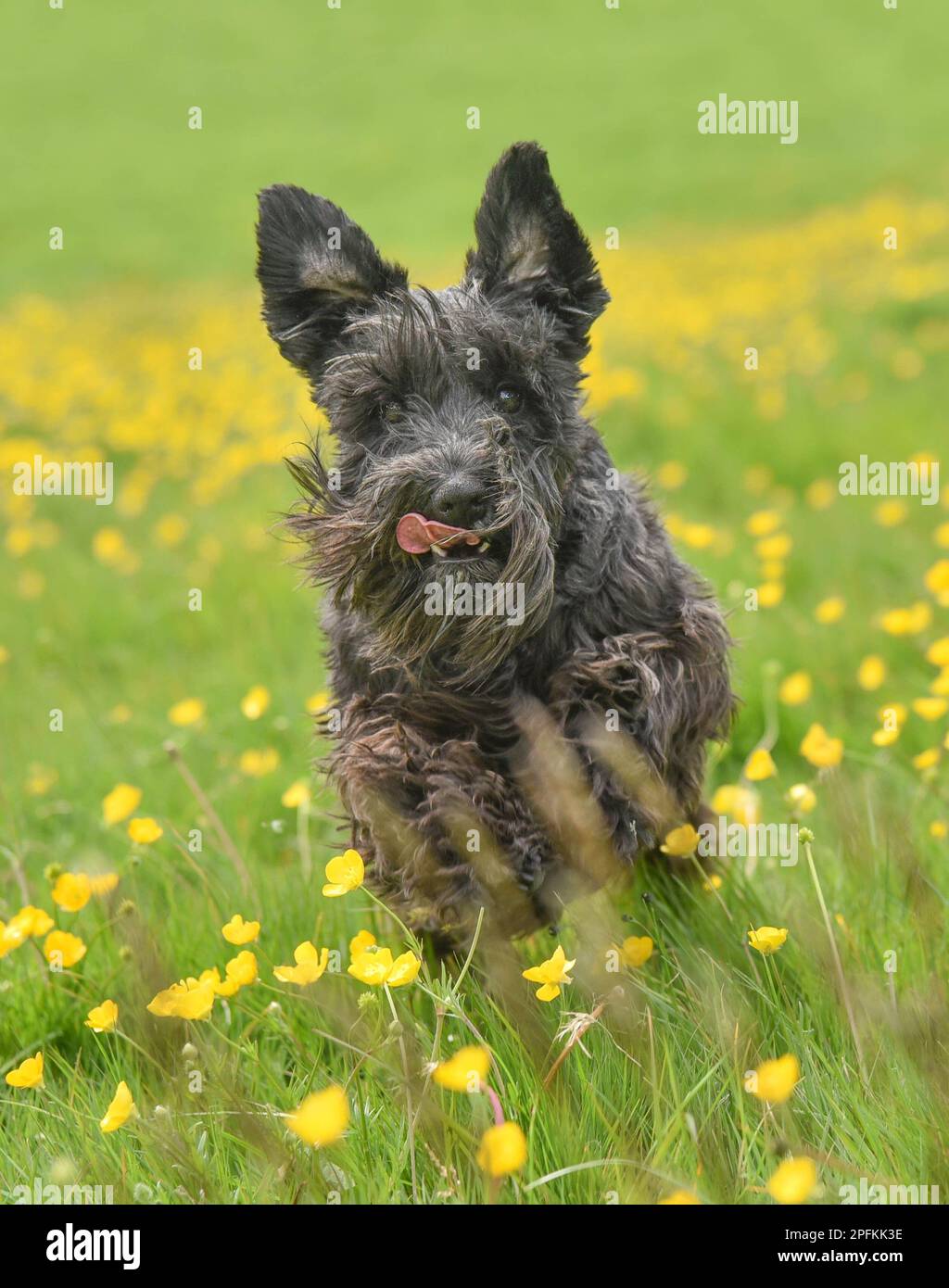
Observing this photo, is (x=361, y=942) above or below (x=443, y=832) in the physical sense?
below

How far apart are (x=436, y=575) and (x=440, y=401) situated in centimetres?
46

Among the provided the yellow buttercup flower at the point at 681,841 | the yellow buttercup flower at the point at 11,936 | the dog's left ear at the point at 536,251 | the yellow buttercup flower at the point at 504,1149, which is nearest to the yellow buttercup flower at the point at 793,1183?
the yellow buttercup flower at the point at 504,1149

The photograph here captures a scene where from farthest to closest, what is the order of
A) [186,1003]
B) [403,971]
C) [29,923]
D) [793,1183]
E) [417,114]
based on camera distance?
[417,114], [29,923], [186,1003], [403,971], [793,1183]

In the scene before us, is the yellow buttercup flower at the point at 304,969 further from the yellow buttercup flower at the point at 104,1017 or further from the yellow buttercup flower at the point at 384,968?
the yellow buttercup flower at the point at 104,1017

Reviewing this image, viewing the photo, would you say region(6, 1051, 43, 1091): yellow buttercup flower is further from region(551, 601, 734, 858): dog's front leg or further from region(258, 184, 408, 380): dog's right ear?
region(258, 184, 408, 380): dog's right ear

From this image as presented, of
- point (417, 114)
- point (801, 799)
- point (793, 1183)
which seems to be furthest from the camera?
point (417, 114)

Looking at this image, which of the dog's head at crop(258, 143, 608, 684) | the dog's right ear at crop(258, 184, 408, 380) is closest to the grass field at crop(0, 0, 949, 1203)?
the dog's head at crop(258, 143, 608, 684)

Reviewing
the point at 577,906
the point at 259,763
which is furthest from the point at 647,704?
the point at 259,763

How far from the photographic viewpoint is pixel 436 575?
302cm

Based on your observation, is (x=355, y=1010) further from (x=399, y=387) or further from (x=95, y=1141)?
(x=399, y=387)

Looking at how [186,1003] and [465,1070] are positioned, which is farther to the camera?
[186,1003]

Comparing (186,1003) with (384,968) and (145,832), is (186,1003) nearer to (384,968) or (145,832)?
(384,968)

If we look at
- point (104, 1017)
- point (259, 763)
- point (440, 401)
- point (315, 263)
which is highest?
point (315, 263)

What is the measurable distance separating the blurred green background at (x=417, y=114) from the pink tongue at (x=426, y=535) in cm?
1496
